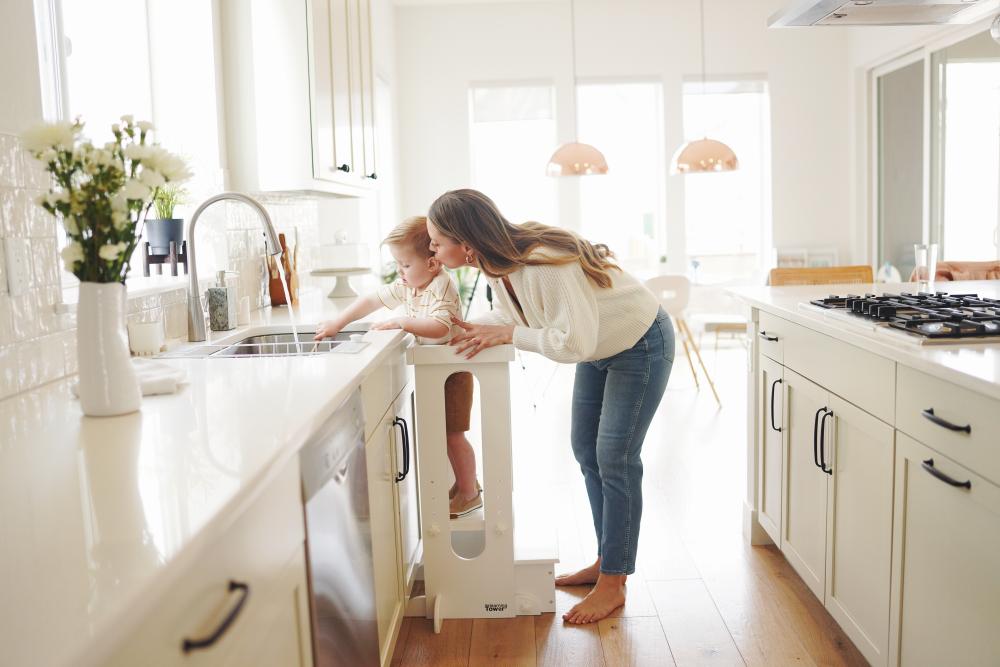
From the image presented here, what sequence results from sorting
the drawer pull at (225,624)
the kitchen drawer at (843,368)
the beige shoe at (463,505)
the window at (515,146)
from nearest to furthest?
the drawer pull at (225,624) < the kitchen drawer at (843,368) < the beige shoe at (463,505) < the window at (515,146)

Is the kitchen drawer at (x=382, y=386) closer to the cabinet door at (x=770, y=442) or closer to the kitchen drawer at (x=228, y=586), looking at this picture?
the kitchen drawer at (x=228, y=586)

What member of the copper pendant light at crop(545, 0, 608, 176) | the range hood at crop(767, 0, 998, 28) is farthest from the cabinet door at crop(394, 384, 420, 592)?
the copper pendant light at crop(545, 0, 608, 176)

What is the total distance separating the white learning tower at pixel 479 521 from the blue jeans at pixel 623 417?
193mm

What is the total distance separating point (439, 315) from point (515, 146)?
17.2 feet

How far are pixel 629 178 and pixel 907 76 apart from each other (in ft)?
7.48

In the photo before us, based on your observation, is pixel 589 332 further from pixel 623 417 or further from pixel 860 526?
Answer: pixel 860 526

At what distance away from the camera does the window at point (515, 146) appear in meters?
7.27

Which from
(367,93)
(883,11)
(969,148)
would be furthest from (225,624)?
(969,148)

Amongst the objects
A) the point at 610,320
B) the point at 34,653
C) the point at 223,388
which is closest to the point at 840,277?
Answer: the point at 610,320

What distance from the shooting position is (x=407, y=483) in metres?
2.38

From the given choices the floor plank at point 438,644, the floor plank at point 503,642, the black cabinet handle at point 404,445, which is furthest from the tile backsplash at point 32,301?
the floor plank at point 503,642

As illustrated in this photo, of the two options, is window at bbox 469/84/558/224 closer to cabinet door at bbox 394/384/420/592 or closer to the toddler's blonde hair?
the toddler's blonde hair

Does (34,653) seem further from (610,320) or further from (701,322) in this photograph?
(701,322)

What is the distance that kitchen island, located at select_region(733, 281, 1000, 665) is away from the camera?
1419 mm
